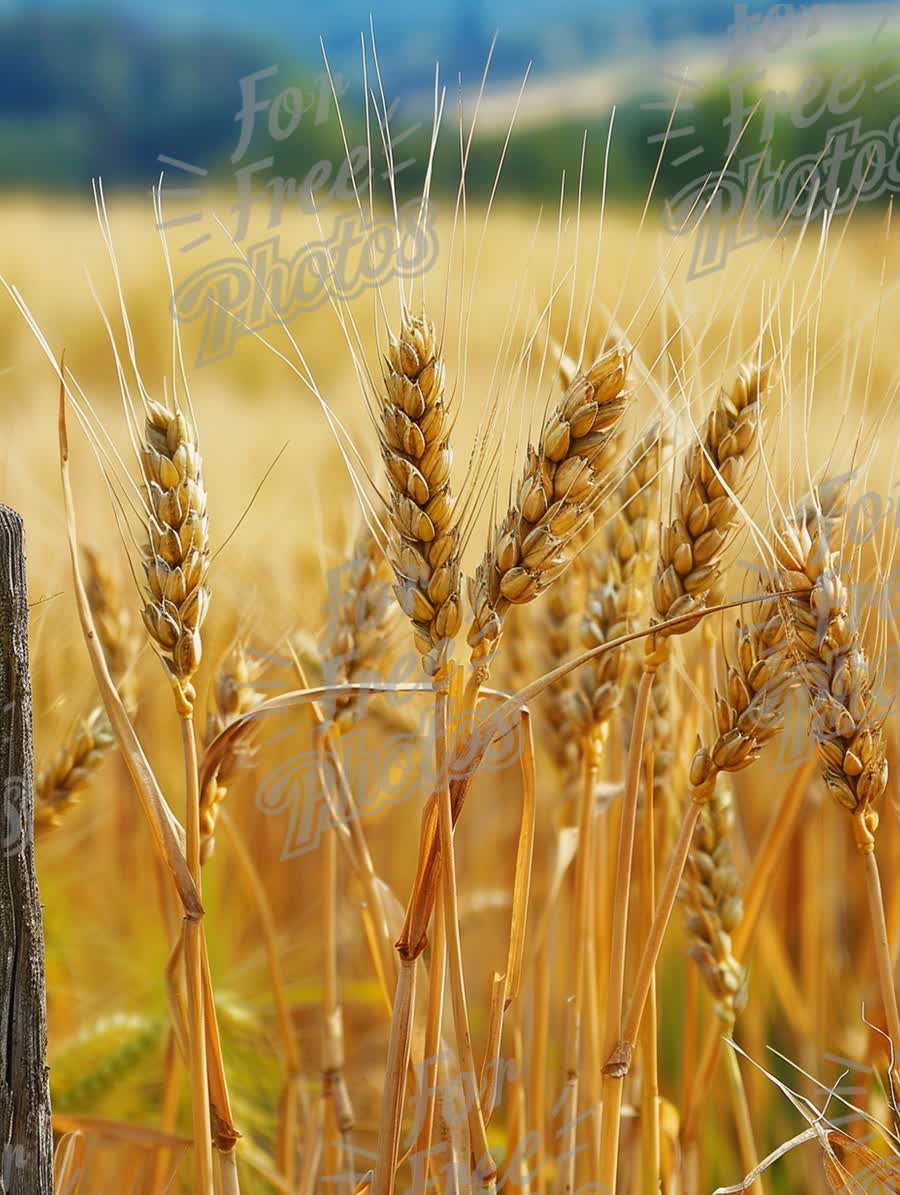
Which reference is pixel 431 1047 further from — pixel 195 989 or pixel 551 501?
A: pixel 551 501

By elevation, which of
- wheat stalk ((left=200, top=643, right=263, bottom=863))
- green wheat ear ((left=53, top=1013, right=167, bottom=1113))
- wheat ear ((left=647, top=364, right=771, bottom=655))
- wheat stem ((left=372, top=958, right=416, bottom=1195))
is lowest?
green wheat ear ((left=53, top=1013, right=167, bottom=1113))

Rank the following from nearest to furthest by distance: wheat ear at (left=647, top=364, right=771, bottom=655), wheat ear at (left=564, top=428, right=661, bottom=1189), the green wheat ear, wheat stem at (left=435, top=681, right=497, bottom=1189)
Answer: wheat stem at (left=435, top=681, right=497, bottom=1189)
wheat ear at (left=647, top=364, right=771, bottom=655)
wheat ear at (left=564, top=428, right=661, bottom=1189)
the green wheat ear

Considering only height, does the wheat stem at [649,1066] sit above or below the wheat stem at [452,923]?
below

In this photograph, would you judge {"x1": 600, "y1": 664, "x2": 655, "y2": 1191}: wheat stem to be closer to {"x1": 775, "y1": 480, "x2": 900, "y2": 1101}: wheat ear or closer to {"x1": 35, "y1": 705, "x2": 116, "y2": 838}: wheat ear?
{"x1": 775, "y1": 480, "x2": 900, "y2": 1101}: wheat ear

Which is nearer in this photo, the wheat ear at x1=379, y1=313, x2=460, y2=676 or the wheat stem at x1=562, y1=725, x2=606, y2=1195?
the wheat ear at x1=379, y1=313, x2=460, y2=676

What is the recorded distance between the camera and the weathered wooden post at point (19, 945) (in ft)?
1.56

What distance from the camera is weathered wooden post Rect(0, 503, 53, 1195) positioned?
48cm

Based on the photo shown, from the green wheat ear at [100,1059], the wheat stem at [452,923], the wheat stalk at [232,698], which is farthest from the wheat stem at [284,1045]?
the wheat stem at [452,923]

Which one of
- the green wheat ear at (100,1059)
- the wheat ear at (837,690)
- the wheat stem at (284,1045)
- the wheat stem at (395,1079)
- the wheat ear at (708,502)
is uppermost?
the wheat ear at (708,502)

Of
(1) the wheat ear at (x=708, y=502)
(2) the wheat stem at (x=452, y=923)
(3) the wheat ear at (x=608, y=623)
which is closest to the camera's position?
(2) the wheat stem at (x=452, y=923)

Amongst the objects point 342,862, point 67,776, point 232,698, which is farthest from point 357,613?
point 342,862

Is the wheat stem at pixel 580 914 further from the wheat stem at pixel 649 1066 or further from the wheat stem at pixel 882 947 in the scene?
the wheat stem at pixel 882 947

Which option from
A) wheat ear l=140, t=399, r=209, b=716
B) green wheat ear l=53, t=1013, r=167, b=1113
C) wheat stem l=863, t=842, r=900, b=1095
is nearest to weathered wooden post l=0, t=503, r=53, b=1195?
wheat ear l=140, t=399, r=209, b=716

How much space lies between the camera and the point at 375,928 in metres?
0.72
